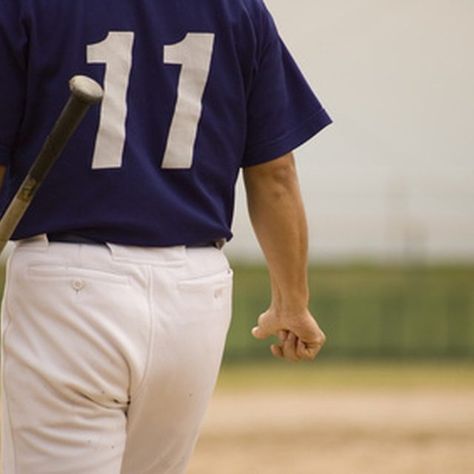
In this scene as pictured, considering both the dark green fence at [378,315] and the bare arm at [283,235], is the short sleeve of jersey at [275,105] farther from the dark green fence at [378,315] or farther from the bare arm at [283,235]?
the dark green fence at [378,315]

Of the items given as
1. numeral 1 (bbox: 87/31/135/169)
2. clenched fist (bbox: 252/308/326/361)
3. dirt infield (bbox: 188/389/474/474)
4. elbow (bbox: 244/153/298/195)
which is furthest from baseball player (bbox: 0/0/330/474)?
dirt infield (bbox: 188/389/474/474)

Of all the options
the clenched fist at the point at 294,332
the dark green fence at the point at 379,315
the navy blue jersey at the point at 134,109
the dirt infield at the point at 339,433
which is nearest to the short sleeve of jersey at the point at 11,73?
the navy blue jersey at the point at 134,109

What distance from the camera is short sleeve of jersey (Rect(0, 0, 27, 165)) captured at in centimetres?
249

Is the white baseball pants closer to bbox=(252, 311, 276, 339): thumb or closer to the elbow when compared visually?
the elbow

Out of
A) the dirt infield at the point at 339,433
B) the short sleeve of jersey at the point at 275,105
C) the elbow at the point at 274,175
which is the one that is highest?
the short sleeve of jersey at the point at 275,105

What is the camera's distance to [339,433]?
7.92 metres

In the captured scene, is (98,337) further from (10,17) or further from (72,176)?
(10,17)

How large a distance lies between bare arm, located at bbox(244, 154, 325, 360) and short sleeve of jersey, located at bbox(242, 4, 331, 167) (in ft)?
0.11

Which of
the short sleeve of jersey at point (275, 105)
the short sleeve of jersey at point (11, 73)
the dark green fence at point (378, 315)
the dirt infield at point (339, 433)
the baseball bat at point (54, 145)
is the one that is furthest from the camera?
the dark green fence at point (378, 315)

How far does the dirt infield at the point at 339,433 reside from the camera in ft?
22.1

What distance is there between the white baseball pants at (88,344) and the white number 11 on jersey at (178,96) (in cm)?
Answer: 16

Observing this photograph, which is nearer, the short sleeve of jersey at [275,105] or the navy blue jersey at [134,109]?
the navy blue jersey at [134,109]

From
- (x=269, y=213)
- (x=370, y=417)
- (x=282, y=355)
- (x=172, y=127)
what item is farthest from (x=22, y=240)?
(x=370, y=417)

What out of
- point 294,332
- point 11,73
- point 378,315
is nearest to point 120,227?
point 11,73
